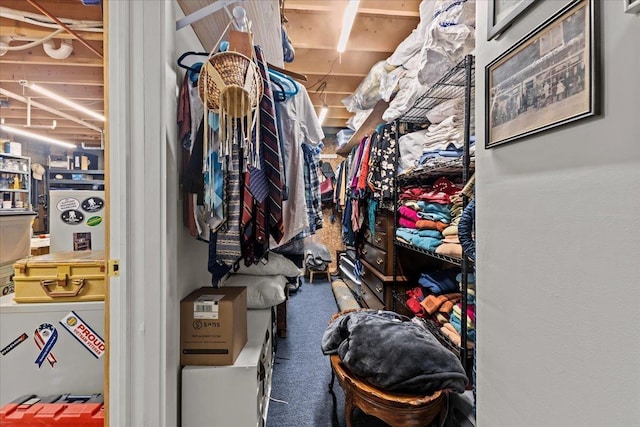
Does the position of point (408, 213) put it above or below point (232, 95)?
below

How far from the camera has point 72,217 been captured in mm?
2084

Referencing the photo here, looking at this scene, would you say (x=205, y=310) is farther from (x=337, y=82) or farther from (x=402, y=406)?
(x=337, y=82)

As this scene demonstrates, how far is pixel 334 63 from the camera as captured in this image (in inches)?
121

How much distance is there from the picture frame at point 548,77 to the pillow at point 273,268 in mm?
1493

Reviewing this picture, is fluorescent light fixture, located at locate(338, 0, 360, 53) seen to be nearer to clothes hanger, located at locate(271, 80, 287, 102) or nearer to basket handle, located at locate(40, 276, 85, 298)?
clothes hanger, located at locate(271, 80, 287, 102)

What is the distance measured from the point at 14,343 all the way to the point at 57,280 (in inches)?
13.3

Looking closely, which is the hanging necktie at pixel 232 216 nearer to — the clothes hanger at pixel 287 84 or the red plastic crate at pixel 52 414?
the clothes hanger at pixel 287 84

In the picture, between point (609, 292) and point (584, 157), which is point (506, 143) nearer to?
point (584, 157)

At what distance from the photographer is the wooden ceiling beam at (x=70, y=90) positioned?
3799 millimetres

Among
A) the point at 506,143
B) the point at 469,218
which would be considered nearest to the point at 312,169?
the point at 469,218

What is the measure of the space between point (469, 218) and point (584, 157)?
2.14ft

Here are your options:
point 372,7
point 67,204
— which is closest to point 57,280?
point 67,204

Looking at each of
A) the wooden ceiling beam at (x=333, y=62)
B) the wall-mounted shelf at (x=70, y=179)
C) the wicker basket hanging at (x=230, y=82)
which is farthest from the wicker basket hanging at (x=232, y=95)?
the wall-mounted shelf at (x=70, y=179)

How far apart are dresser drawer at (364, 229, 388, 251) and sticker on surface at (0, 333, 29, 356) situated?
236cm
